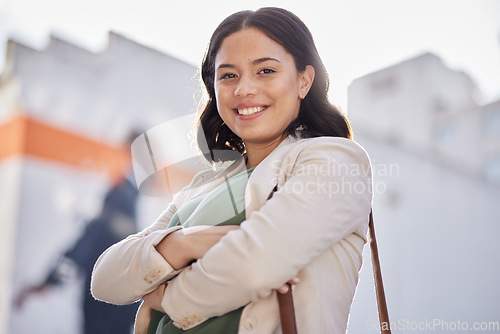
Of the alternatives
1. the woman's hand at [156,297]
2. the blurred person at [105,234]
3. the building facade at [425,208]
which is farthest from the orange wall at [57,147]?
the building facade at [425,208]

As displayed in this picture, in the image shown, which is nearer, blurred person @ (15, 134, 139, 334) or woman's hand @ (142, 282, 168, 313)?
woman's hand @ (142, 282, 168, 313)

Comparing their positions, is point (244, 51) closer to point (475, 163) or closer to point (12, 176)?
point (12, 176)

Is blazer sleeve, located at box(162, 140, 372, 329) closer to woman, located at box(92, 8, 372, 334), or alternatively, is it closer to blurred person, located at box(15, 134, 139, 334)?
woman, located at box(92, 8, 372, 334)

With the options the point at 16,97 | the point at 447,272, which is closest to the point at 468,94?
the point at 447,272

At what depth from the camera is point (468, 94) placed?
9812mm

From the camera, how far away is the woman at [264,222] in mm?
791

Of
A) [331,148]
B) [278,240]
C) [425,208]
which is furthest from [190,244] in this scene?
[425,208]

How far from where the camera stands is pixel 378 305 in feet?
3.31

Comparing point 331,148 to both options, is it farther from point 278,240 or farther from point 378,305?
point 378,305

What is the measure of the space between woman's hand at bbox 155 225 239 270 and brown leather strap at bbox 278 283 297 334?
6.8 inches

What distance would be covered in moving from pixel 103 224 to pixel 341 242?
2221 millimetres

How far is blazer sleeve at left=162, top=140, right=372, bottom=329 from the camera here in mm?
770

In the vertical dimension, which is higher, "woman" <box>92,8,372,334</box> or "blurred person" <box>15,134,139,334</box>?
"woman" <box>92,8,372,334</box>

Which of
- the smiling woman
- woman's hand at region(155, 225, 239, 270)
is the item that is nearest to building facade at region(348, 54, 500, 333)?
the smiling woman
